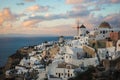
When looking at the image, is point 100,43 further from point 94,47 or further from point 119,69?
point 119,69

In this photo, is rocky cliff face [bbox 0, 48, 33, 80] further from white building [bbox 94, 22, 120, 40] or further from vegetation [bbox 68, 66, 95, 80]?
vegetation [bbox 68, 66, 95, 80]

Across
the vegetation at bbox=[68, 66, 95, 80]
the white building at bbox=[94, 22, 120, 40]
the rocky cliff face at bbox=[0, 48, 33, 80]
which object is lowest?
the vegetation at bbox=[68, 66, 95, 80]

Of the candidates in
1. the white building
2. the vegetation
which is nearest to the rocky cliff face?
the white building

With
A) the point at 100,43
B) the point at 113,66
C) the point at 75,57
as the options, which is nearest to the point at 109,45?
the point at 100,43

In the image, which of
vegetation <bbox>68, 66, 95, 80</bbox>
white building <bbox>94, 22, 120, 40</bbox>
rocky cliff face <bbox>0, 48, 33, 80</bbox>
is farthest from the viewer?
rocky cliff face <bbox>0, 48, 33, 80</bbox>

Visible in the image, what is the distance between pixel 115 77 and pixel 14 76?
15.9 feet

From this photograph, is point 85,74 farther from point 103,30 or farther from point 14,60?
point 14,60

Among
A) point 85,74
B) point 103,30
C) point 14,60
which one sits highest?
point 103,30

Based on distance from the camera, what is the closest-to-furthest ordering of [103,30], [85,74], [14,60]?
[85,74], [103,30], [14,60]

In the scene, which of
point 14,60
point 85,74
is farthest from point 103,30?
point 85,74

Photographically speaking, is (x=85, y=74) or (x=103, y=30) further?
(x=103, y=30)

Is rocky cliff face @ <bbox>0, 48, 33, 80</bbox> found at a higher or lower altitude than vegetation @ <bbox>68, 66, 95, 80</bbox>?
higher

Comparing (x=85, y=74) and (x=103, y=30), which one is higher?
(x=103, y=30)

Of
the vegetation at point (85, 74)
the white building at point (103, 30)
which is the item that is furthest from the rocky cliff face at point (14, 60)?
the vegetation at point (85, 74)
